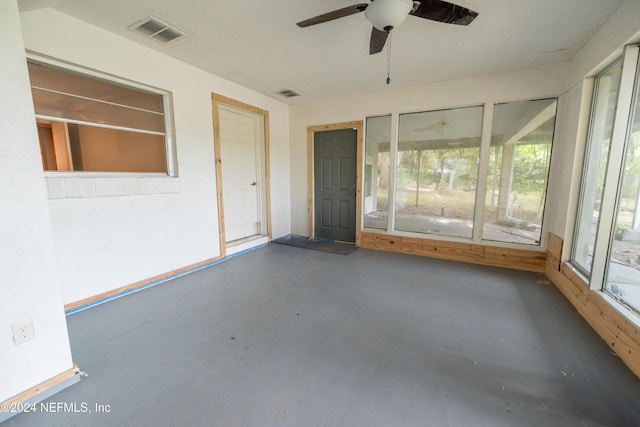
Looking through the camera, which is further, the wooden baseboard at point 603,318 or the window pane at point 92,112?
the window pane at point 92,112

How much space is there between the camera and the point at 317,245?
4.54 metres

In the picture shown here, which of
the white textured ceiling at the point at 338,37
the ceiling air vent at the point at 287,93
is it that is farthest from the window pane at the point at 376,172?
the ceiling air vent at the point at 287,93

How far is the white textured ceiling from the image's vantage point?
2059 mm

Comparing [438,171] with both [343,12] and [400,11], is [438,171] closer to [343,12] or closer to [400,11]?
[400,11]

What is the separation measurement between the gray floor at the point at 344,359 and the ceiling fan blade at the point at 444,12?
2377mm

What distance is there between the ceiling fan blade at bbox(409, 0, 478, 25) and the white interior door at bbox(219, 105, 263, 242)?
10.00 feet

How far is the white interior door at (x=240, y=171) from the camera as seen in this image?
4.03 metres

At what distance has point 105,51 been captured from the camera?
245cm

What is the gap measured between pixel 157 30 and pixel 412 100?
3324 millimetres

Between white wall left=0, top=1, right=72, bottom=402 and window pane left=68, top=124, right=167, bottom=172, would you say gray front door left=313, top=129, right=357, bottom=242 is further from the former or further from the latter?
white wall left=0, top=1, right=72, bottom=402

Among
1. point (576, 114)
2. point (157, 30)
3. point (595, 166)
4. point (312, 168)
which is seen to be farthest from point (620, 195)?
point (157, 30)

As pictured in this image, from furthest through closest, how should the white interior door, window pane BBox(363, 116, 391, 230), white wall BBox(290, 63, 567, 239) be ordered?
1. window pane BBox(363, 116, 391, 230)
2. the white interior door
3. white wall BBox(290, 63, 567, 239)

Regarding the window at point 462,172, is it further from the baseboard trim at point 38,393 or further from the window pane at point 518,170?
the baseboard trim at point 38,393

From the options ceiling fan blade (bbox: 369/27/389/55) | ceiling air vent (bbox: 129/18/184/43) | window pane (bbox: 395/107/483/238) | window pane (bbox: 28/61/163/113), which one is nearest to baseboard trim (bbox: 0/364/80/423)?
window pane (bbox: 28/61/163/113)
